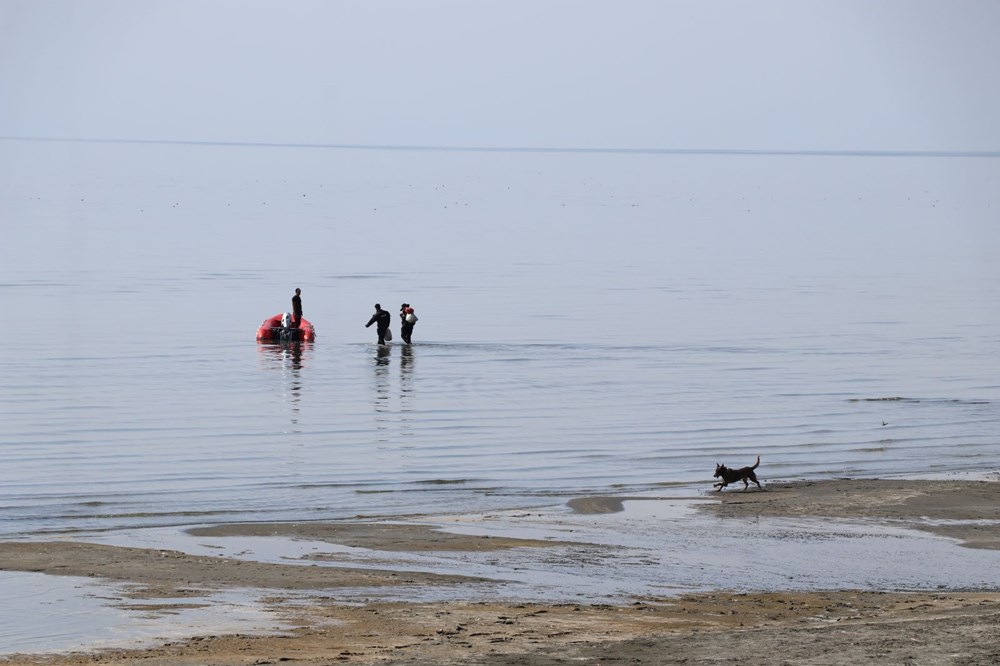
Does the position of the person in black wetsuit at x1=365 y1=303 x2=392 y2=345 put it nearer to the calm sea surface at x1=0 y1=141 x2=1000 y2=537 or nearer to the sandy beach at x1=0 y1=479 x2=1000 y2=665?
the calm sea surface at x1=0 y1=141 x2=1000 y2=537

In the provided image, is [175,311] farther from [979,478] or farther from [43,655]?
[43,655]

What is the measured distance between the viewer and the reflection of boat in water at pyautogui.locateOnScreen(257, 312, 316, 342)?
39.9m

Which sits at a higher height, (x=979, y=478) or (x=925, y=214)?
(x=925, y=214)

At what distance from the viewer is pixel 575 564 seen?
16391 millimetres

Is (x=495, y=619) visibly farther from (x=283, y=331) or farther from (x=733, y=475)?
(x=283, y=331)

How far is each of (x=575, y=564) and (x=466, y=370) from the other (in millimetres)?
19223

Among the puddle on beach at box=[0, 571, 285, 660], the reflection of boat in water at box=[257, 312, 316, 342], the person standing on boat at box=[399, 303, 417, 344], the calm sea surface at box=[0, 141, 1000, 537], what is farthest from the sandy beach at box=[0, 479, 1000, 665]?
the reflection of boat in water at box=[257, 312, 316, 342]

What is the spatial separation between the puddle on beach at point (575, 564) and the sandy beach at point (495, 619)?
0.95 feet

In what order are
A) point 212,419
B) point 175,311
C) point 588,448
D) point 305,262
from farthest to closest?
1. point 305,262
2. point 175,311
3. point 212,419
4. point 588,448

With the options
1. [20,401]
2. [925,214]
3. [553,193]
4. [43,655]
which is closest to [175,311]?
[20,401]

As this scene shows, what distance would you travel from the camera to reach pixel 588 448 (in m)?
26.0

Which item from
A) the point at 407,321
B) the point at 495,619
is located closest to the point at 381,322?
the point at 407,321

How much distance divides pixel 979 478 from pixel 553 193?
436ft

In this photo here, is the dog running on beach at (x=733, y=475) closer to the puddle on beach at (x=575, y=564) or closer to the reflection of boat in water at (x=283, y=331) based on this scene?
the puddle on beach at (x=575, y=564)
